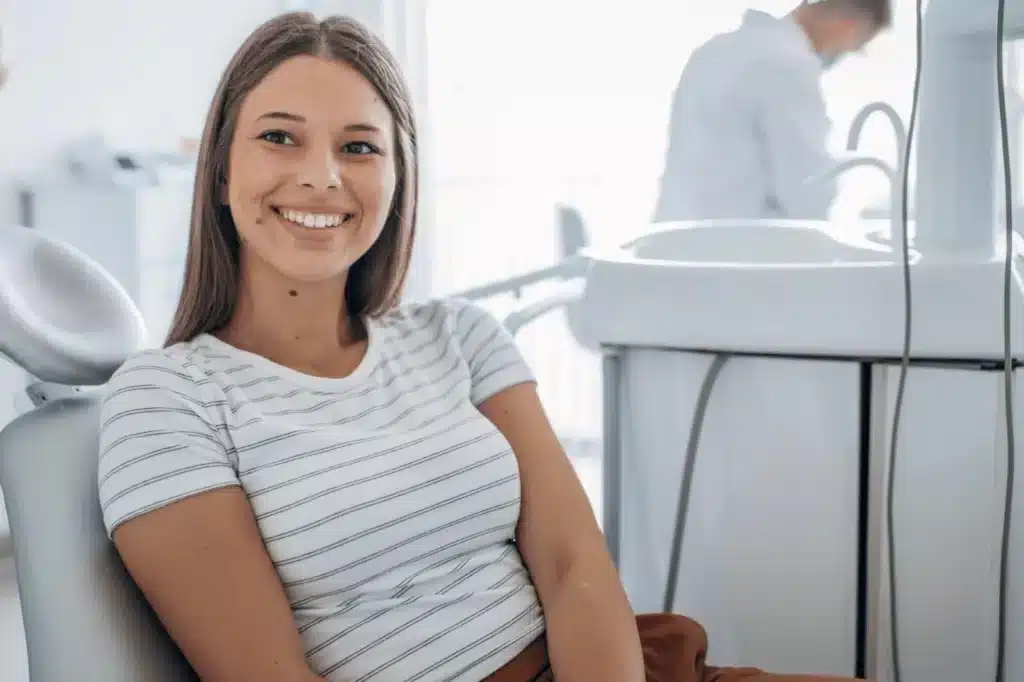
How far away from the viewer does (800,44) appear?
6.14 ft

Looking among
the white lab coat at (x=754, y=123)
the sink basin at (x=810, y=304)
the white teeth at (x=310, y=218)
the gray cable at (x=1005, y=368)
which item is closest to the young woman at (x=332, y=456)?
the white teeth at (x=310, y=218)

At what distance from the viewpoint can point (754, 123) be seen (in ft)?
5.97

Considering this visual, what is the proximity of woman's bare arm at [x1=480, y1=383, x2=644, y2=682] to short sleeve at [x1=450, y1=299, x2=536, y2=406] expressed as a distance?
1 cm

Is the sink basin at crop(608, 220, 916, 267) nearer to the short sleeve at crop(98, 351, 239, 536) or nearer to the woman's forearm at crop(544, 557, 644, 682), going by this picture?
the woman's forearm at crop(544, 557, 644, 682)

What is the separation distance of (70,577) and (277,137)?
0.41 m

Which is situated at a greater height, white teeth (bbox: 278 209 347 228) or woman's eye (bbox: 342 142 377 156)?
woman's eye (bbox: 342 142 377 156)

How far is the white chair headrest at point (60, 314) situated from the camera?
92cm

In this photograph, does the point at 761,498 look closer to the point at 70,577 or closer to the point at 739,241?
the point at 739,241

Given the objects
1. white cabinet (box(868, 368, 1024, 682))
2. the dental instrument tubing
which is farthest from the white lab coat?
white cabinet (box(868, 368, 1024, 682))

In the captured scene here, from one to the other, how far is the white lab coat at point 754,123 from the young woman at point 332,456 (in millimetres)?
871

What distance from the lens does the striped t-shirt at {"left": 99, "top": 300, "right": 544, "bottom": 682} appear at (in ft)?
2.75

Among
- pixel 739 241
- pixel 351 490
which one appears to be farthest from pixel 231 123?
pixel 739 241

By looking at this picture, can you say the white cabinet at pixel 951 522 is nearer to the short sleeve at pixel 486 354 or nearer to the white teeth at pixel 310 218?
the short sleeve at pixel 486 354

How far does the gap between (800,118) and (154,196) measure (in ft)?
4.20
